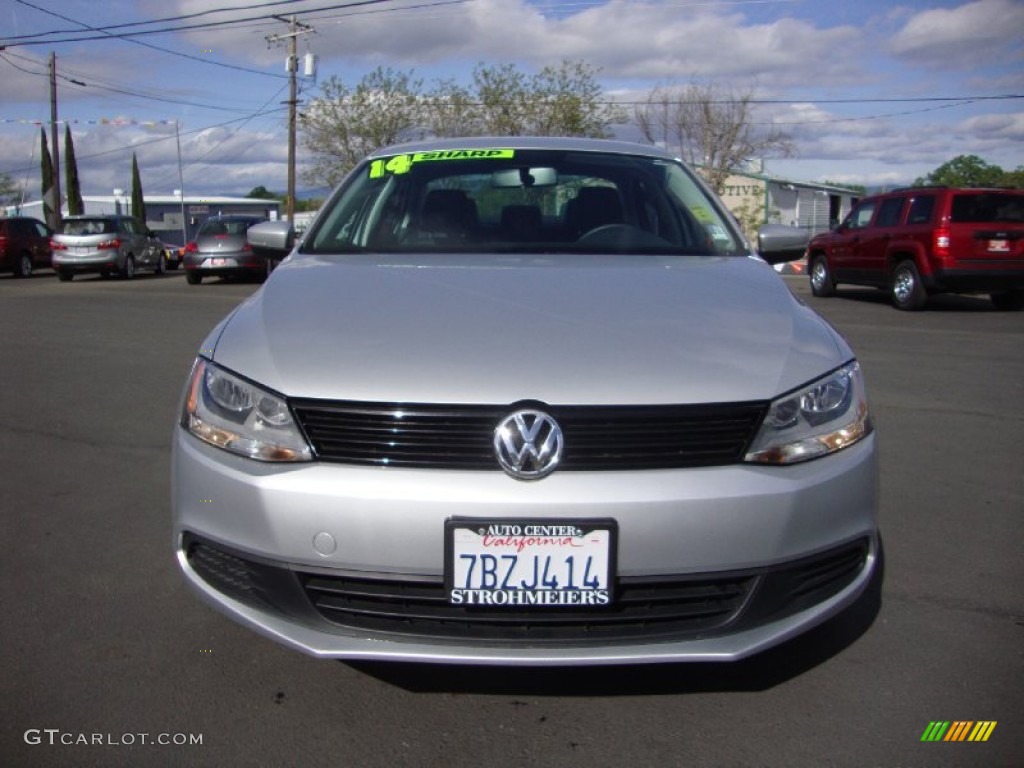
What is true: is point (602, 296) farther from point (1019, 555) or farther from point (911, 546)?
point (1019, 555)

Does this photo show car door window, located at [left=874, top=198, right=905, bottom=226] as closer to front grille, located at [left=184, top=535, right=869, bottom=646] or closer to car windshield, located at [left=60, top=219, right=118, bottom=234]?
front grille, located at [left=184, top=535, right=869, bottom=646]

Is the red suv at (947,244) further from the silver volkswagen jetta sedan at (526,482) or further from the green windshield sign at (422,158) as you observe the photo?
the silver volkswagen jetta sedan at (526,482)

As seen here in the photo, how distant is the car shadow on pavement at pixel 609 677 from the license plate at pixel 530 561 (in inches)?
18.3

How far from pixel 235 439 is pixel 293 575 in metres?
0.39

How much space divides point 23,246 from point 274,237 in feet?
77.7

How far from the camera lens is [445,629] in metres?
2.29

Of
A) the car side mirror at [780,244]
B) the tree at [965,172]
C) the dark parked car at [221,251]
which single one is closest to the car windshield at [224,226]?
the dark parked car at [221,251]

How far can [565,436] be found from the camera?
227cm

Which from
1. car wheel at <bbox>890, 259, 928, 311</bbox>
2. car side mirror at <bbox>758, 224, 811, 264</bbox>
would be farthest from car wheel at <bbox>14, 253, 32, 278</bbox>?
car side mirror at <bbox>758, 224, 811, 264</bbox>

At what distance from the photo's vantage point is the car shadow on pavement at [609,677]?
2.65 metres

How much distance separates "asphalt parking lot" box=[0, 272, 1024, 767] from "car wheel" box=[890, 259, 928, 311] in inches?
368

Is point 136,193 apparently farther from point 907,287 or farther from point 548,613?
point 548,613

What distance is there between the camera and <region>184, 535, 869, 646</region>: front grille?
7.46 ft

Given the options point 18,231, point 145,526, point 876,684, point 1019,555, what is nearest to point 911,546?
point 1019,555
